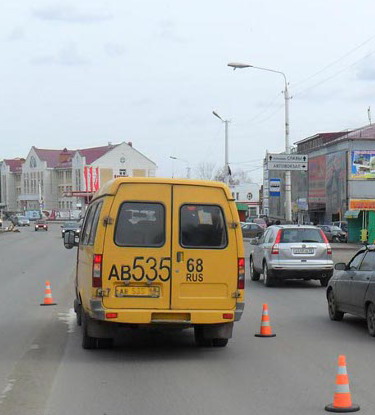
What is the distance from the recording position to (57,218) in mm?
137000

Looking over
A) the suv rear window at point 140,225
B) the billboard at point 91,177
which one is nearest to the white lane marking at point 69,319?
the suv rear window at point 140,225

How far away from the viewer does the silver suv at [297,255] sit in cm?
1792

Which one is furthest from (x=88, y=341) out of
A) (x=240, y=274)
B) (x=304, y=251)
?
(x=304, y=251)

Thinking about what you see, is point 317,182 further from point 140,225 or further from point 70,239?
point 140,225

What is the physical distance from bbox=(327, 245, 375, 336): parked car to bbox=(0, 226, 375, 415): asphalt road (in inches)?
11.4

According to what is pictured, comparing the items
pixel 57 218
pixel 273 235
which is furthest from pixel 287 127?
pixel 57 218

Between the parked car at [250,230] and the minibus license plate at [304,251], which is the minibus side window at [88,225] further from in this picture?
the parked car at [250,230]

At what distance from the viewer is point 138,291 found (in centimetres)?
852

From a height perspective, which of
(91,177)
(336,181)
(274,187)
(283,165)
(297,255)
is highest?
(91,177)

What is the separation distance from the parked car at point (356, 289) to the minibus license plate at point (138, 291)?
145 inches

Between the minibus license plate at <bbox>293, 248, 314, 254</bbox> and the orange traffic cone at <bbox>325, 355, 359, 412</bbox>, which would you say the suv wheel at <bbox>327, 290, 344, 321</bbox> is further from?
the orange traffic cone at <bbox>325, 355, 359, 412</bbox>

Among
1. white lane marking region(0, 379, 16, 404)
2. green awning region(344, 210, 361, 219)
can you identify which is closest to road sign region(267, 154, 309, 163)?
green awning region(344, 210, 361, 219)

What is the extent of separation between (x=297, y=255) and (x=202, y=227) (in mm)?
9583

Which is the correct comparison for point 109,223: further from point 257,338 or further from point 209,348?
point 257,338
